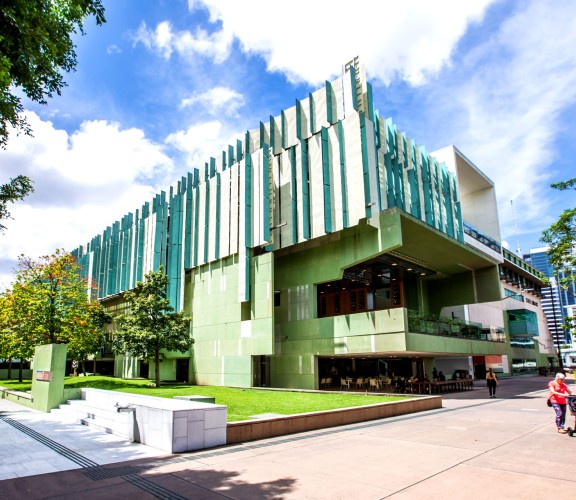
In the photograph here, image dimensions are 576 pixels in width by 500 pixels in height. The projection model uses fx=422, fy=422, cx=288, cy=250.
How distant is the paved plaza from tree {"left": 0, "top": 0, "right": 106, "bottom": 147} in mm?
7121

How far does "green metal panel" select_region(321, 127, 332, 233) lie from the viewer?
25.8 metres

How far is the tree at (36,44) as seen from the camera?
813 centimetres

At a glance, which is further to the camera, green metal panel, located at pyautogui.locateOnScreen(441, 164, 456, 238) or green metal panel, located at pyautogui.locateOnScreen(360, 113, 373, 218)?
green metal panel, located at pyautogui.locateOnScreen(441, 164, 456, 238)

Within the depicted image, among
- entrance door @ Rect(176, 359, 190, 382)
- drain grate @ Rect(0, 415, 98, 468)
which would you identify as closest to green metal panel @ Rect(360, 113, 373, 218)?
drain grate @ Rect(0, 415, 98, 468)

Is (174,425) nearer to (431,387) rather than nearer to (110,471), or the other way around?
(110,471)

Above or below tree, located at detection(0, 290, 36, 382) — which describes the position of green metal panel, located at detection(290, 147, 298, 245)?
above

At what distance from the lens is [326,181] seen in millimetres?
26422

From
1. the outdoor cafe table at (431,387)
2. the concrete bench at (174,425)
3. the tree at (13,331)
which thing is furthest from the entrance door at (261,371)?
the concrete bench at (174,425)

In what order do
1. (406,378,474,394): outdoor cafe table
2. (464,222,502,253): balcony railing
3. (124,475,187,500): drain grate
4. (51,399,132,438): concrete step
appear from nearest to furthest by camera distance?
(124,475,187,500): drain grate < (51,399,132,438): concrete step < (406,378,474,394): outdoor cafe table < (464,222,502,253): balcony railing

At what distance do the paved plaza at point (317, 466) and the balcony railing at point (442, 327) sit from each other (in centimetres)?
1290

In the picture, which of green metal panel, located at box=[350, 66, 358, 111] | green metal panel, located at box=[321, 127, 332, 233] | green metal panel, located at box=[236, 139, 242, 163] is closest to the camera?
green metal panel, located at box=[321, 127, 332, 233]

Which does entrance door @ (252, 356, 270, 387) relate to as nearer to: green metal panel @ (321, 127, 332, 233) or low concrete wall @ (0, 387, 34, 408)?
green metal panel @ (321, 127, 332, 233)

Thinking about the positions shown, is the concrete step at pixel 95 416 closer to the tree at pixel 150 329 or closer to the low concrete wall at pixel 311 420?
the low concrete wall at pixel 311 420

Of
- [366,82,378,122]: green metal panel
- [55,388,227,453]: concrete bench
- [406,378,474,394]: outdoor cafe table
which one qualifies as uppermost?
[366,82,378,122]: green metal panel
